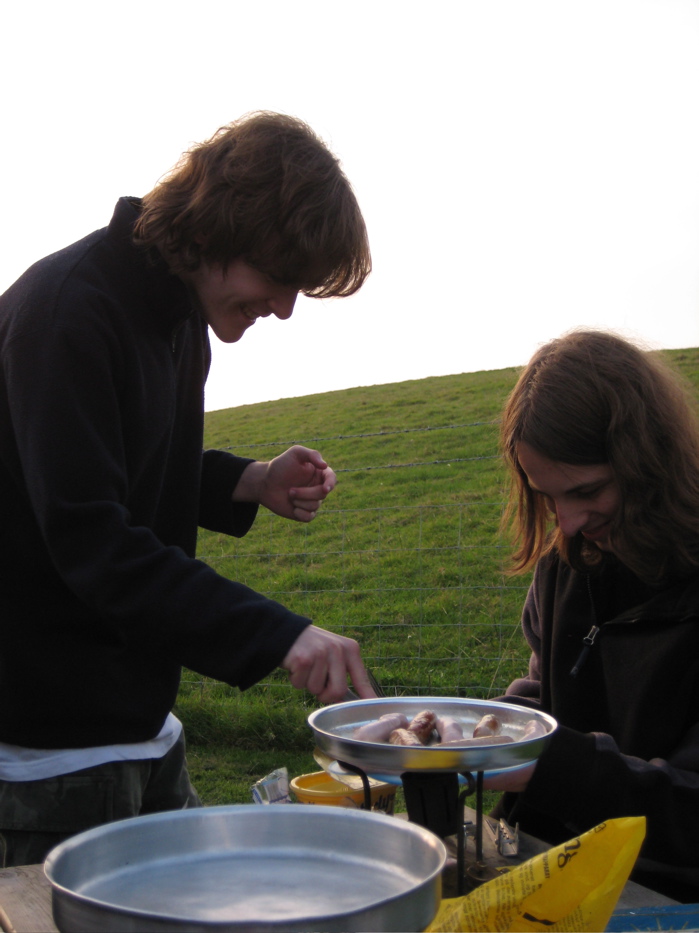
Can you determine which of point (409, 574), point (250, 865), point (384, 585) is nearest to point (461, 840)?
point (250, 865)

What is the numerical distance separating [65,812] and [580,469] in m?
1.38

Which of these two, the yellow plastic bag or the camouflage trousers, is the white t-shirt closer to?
the camouflage trousers

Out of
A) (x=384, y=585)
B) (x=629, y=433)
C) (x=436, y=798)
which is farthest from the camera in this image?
(x=384, y=585)

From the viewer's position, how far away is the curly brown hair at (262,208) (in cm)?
169

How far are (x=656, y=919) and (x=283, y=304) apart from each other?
4.20 ft

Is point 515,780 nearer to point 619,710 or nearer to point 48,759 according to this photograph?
point 619,710

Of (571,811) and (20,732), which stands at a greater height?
(20,732)

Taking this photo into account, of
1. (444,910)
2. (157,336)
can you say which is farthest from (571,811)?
(157,336)

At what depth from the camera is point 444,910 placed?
1.13 meters

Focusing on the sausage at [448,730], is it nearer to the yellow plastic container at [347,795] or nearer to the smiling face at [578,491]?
the yellow plastic container at [347,795]

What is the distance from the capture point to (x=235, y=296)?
5.82ft

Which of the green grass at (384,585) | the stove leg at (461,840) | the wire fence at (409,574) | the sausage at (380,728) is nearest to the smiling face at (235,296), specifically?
the sausage at (380,728)

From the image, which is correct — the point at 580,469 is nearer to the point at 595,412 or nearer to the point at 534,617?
the point at 595,412

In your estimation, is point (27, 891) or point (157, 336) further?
point (157, 336)
